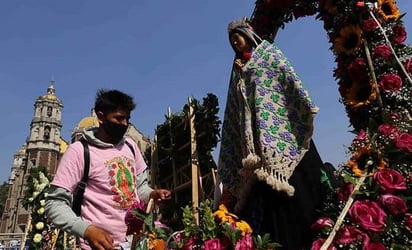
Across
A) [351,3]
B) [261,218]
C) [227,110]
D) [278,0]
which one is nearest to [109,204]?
[261,218]

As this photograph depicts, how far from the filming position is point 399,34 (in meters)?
2.65

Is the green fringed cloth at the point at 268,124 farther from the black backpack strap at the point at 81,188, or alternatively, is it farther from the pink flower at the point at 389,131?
the black backpack strap at the point at 81,188

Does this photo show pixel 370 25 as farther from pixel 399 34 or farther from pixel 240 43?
pixel 240 43

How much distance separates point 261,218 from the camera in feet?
7.74

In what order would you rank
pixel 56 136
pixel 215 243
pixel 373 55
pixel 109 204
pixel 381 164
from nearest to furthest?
pixel 215 243
pixel 381 164
pixel 109 204
pixel 373 55
pixel 56 136

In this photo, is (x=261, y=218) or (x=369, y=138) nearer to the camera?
(x=369, y=138)

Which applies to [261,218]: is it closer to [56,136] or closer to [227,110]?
[227,110]

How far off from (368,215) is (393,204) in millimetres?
168

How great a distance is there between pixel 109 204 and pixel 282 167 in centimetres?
103

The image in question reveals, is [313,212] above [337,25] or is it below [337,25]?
below

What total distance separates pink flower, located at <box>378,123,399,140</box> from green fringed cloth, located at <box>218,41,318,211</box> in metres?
0.38

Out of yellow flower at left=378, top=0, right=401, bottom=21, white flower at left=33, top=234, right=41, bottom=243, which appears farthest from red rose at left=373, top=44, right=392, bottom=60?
white flower at left=33, top=234, right=41, bottom=243

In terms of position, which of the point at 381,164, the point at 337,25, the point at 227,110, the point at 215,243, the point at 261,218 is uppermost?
the point at 337,25

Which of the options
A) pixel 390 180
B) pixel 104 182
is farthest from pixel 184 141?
pixel 390 180
